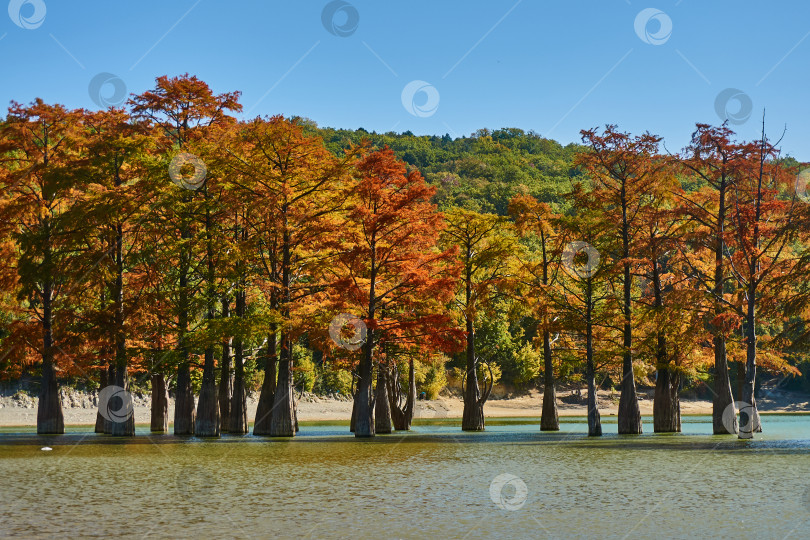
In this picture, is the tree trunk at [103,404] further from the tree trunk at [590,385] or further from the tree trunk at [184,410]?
the tree trunk at [590,385]

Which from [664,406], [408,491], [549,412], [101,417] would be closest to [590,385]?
[664,406]

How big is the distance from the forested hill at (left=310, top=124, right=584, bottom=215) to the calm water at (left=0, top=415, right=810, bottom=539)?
7123 centimetres

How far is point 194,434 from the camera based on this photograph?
46.2 m

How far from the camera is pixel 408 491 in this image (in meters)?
21.7

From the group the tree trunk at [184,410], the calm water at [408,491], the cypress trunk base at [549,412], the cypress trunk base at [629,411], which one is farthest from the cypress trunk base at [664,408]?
the tree trunk at [184,410]

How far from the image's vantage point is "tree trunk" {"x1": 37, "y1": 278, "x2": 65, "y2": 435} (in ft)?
153

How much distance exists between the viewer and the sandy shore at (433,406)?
238 feet

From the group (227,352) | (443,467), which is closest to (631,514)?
(443,467)

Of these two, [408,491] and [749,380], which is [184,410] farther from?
[749,380]

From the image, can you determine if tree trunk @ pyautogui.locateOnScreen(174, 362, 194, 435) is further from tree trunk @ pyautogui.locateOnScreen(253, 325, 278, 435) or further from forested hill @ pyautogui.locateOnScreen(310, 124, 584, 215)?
forested hill @ pyautogui.locateOnScreen(310, 124, 584, 215)

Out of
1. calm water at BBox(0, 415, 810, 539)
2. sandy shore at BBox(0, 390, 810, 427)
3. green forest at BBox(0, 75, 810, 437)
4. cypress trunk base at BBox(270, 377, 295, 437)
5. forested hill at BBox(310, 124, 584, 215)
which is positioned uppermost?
forested hill at BBox(310, 124, 584, 215)

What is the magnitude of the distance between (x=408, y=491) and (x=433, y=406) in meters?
66.4

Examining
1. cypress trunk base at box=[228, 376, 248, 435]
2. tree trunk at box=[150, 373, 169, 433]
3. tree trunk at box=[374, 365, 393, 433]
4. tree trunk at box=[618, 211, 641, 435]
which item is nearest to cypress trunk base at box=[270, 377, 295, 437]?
cypress trunk base at box=[228, 376, 248, 435]

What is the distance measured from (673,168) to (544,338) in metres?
14.1
